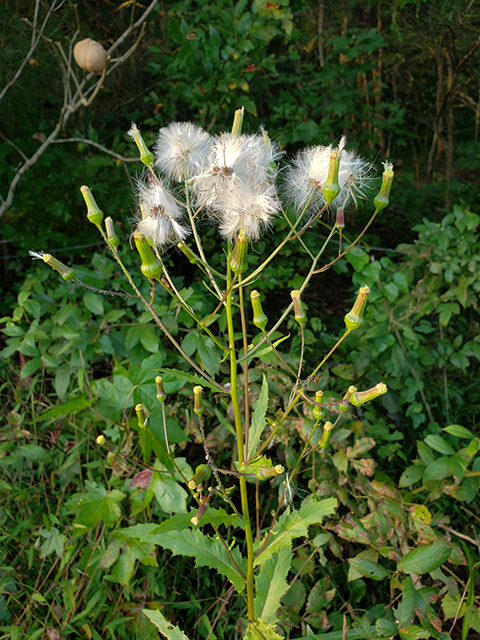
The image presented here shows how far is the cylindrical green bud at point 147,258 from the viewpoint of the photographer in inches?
34.4

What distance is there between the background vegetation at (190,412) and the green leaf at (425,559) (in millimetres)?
70

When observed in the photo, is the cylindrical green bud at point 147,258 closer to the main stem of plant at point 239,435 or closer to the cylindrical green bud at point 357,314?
the main stem of plant at point 239,435

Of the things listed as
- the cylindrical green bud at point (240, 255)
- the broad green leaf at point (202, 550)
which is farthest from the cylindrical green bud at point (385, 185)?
the broad green leaf at point (202, 550)

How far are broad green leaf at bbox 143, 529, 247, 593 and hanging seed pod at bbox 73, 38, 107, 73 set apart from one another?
2.06 m

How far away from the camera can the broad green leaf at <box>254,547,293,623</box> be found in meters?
1.23

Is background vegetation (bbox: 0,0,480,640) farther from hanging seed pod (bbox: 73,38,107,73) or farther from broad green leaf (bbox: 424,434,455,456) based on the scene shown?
hanging seed pod (bbox: 73,38,107,73)

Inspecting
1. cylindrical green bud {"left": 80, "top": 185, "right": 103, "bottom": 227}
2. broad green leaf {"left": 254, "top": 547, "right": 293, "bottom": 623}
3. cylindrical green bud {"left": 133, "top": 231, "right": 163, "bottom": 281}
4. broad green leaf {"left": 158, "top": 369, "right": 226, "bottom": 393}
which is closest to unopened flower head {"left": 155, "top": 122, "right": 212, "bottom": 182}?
cylindrical green bud {"left": 80, "top": 185, "right": 103, "bottom": 227}

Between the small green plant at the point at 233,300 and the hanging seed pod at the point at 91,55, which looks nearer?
the small green plant at the point at 233,300

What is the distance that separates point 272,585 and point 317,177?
3.51 ft

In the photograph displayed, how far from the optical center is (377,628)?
1228mm

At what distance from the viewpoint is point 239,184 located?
101 cm

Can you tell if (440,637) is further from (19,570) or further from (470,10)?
(470,10)

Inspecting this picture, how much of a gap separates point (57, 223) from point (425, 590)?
110 inches

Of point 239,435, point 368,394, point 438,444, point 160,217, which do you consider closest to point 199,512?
point 239,435
